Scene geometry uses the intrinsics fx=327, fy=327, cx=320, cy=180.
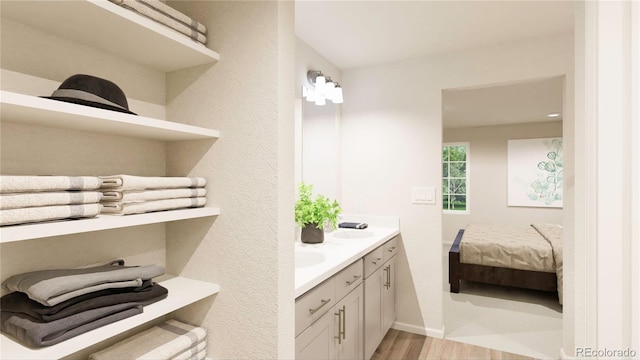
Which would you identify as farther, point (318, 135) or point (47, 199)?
point (318, 135)

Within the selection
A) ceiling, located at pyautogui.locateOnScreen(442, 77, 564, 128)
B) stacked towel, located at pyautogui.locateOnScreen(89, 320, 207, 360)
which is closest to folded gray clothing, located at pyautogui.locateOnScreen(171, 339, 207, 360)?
stacked towel, located at pyautogui.locateOnScreen(89, 320, 207, 360)

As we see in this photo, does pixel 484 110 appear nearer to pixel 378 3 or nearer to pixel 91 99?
pixel 378 3

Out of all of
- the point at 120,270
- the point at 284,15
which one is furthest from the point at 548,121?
the point at 120,270

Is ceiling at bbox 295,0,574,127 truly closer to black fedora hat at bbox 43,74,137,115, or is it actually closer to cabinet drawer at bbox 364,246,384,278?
black fedora hat at bbox 43,74,137,115

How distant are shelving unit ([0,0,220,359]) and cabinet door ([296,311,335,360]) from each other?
1.53 ft

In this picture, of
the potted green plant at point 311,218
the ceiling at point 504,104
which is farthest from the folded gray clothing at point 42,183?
the ceiling at point 504,104

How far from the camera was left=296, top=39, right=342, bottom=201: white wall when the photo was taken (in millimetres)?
2559

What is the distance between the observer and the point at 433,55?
110 inches

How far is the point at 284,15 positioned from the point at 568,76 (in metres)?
2.31

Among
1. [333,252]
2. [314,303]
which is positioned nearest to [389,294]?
[333,252]

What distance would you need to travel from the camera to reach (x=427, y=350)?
2.60m

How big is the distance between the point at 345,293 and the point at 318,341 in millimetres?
342

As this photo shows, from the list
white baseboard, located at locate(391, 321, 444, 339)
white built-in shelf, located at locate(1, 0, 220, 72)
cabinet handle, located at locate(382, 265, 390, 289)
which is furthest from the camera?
white baseboard, located at locate(391, 321, 444, 339)

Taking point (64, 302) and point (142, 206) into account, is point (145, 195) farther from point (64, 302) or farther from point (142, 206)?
point (64, 302)
